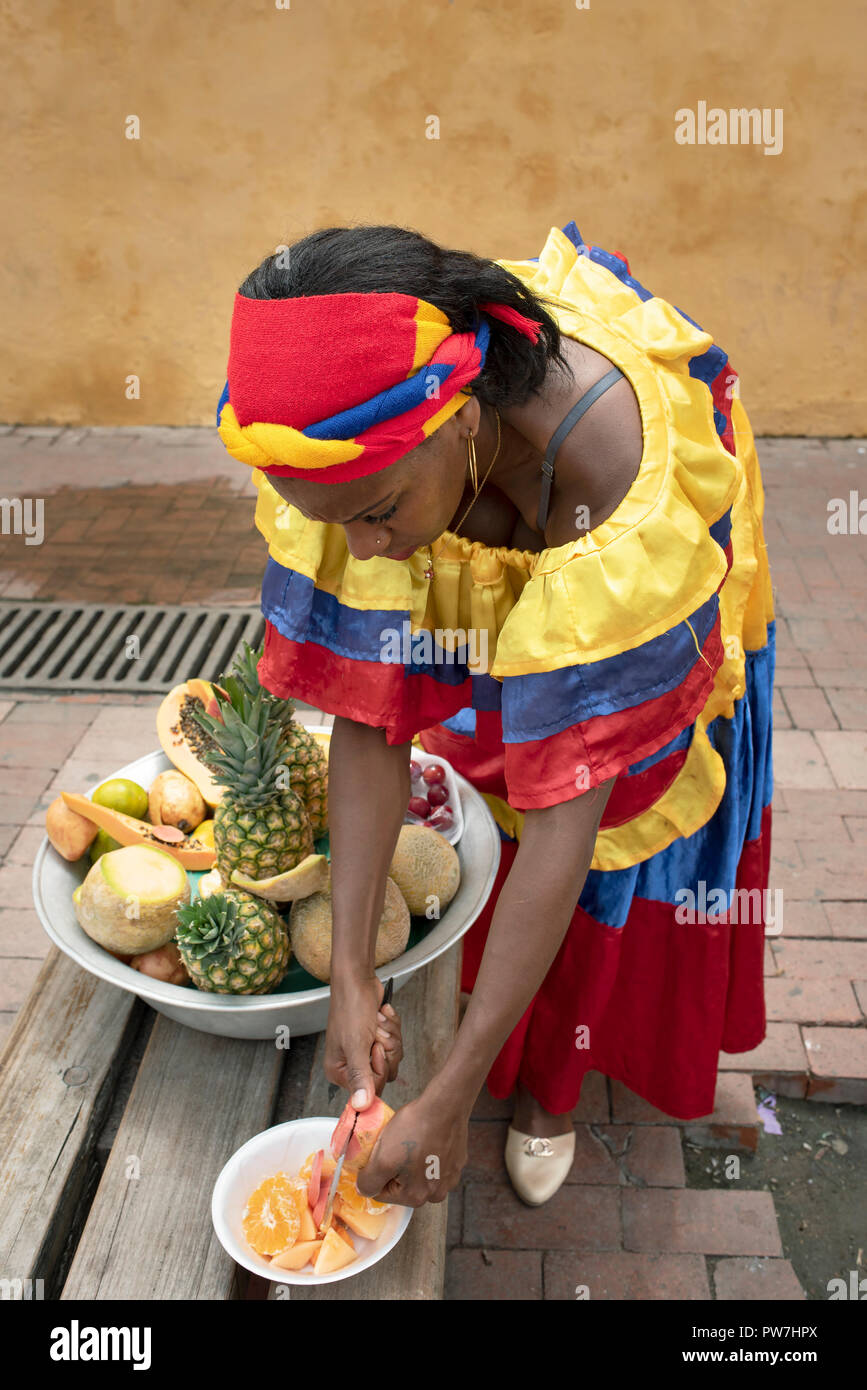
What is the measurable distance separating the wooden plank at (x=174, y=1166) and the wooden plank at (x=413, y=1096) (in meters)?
0.10

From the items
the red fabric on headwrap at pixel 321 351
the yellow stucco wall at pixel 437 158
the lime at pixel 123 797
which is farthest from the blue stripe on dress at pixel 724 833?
the yellow stucco wall at pixel 437 158

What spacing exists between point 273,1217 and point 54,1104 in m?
0.45

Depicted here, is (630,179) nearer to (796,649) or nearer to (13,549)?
(796,649)

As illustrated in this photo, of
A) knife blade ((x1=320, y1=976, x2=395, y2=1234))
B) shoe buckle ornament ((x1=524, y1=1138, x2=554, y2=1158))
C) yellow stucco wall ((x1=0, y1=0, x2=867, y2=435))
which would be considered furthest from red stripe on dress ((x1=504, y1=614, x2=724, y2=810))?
yellow stucco wall ((x1=0, y1=0, x2=867, y2=435))

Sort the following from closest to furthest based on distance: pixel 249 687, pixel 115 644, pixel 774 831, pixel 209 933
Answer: pixel 209 933, pixel 249 687, pixel 774 831, pixel 115 644

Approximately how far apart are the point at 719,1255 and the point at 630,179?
17.5 ft

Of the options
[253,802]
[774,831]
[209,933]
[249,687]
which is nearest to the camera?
[209,933]

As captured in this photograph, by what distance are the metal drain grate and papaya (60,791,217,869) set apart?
237 centimetres

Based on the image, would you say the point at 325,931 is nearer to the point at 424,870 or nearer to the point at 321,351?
the point at 424,870

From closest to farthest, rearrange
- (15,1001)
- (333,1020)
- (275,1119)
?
(333,1020) → (275,1119) → (15,1001)

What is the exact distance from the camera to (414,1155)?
Result: 1.49m

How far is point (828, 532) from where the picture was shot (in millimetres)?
5410

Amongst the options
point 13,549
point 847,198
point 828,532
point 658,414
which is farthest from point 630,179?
point 658,414

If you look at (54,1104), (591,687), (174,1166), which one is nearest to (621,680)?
(591,687)
